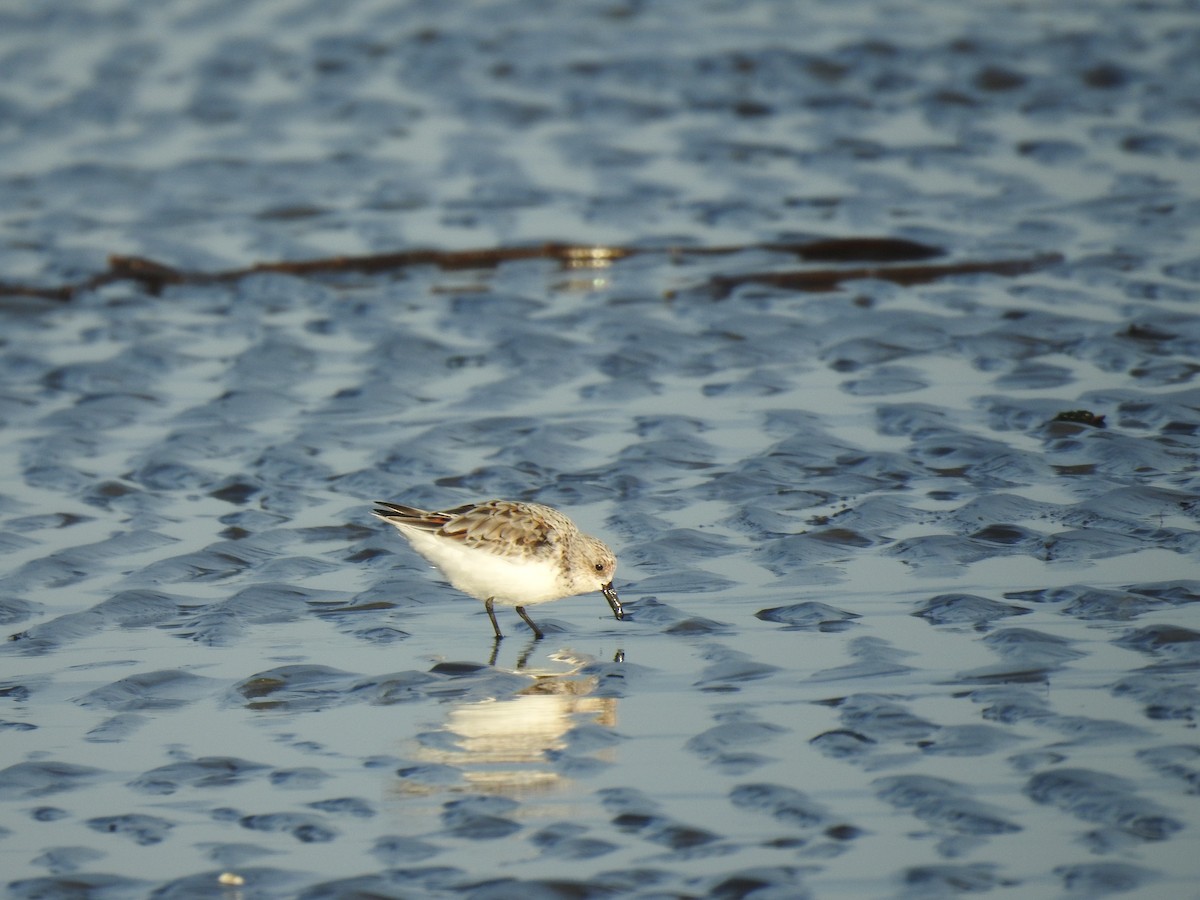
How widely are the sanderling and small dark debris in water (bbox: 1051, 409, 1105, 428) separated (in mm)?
4066

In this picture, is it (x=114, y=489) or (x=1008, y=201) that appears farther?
(x=1008, y=201)

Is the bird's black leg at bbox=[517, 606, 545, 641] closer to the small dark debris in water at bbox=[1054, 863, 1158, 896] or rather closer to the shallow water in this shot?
the shallow water

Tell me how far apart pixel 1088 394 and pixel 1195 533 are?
2.60m

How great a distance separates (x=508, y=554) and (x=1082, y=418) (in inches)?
184

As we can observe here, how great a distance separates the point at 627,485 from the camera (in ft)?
39.7

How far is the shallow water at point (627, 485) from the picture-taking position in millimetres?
7715

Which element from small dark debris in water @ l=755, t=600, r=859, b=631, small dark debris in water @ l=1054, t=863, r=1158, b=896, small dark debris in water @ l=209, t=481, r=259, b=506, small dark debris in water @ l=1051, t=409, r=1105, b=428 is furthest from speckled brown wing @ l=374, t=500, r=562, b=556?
small dark debris in water @ l=1051, t=409, r=1105, b=428

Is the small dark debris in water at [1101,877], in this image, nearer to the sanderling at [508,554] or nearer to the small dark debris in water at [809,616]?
the small dark debris in water at [809,616]

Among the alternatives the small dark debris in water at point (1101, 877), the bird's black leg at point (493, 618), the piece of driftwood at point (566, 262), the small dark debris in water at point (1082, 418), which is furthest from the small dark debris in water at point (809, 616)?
the piece of driftwood at point (566, 262)

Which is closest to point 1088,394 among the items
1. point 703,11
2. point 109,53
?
point 703,11

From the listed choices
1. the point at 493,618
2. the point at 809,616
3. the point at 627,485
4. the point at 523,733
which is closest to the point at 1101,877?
the point at 523,733

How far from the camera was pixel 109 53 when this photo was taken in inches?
1046

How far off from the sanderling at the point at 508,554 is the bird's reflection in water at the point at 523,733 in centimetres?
46

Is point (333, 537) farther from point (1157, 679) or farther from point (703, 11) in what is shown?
point (703, 11)
